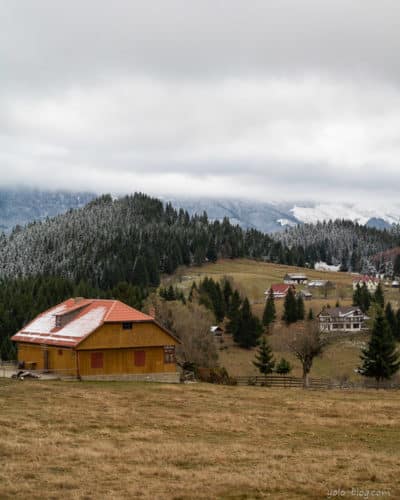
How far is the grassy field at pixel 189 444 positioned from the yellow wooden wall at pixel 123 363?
8.53m

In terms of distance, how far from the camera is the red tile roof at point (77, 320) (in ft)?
190

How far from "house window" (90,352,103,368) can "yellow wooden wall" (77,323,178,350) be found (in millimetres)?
639

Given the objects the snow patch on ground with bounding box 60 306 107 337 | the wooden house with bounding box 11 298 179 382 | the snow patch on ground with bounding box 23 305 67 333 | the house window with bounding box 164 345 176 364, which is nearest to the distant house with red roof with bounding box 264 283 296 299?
the snow patch on ground with bounding box 23 305 67 333

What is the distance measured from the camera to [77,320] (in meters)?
60.7

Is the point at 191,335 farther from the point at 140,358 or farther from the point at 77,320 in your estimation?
the point at 77,320

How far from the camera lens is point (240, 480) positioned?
21.2 m

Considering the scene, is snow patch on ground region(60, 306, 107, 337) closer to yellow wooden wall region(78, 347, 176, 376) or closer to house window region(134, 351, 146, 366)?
yellow wooden wall region(78, 347, 176, 376)

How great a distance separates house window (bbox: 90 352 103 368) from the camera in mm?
56531

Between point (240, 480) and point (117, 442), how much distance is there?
8.63 m

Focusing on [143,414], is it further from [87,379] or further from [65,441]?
[87,379]

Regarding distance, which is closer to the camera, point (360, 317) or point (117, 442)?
point (117, 442)

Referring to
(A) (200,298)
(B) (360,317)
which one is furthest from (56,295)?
(B) (360,317)

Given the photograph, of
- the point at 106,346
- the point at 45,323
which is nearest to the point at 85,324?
the point at 106,346

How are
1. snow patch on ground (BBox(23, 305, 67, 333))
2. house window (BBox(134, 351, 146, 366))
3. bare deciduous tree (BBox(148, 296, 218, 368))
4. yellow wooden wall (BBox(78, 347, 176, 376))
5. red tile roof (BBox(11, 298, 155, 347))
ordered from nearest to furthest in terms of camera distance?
yellow wooden wall (BBox(78, 347, 176, 376)) < red tile roof (BBox(11, 298, 155, 347)) < house window (BBox(134, 351, 146, 366)) < snow patch on ground (BBox(23, 305, 67, 333)) < bare deciduous tree (BBox(148, 296, 218, 368))
